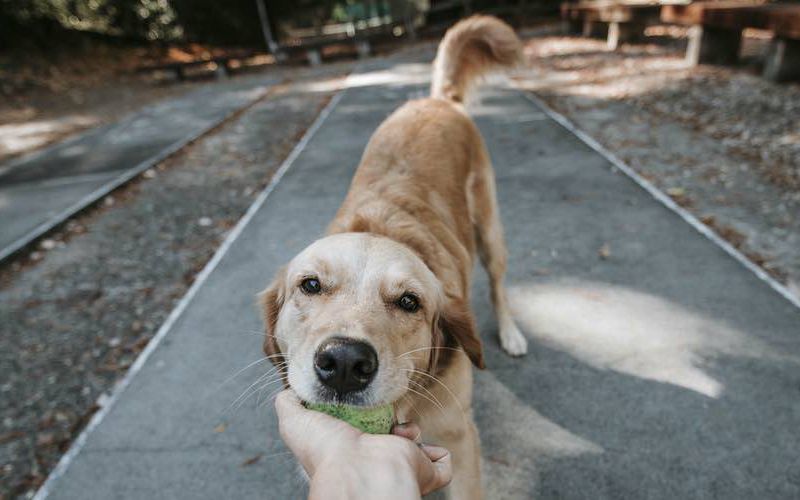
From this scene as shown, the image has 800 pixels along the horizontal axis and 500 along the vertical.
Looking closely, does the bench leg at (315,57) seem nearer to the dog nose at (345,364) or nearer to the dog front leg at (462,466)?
the dog front leg at (462,466)

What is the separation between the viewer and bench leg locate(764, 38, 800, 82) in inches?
270

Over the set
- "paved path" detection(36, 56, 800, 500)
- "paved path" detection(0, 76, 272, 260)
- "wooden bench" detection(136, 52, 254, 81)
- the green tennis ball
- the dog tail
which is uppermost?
the dog tail

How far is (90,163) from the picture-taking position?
794 centimetres

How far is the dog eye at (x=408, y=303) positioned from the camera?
6.20 ft

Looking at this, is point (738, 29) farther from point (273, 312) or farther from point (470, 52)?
point (273, 312)

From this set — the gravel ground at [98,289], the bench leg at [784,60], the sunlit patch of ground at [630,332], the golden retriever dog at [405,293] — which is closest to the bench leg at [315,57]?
the gravel ground at [98,289]

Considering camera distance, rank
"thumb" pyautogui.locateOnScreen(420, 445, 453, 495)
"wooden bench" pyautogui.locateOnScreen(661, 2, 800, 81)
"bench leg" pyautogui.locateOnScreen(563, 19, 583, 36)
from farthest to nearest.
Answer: "bench leg" pyautogui.locateOnScreen(563, 19, 583, 36)
"wooden bench" pyautogui.locateOnScreen(661, 2, 800, 81)
"thumb" pyautogui.locateOnScreen(420, 445, 453, 495)

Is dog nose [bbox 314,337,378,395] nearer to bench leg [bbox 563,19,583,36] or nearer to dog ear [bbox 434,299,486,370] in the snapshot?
dog ear [bbox 434,299,486,370]

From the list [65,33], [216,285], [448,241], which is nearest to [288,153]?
[216,285]

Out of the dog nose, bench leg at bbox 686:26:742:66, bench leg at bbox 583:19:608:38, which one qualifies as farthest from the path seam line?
bench leg at bbox 583:19:608:38

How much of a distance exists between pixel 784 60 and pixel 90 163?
10463mm

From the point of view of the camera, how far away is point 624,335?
3020 millimetres

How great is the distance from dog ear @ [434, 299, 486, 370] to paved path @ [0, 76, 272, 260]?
4.90 m

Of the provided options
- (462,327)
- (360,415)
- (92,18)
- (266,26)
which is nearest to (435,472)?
(360,415)
